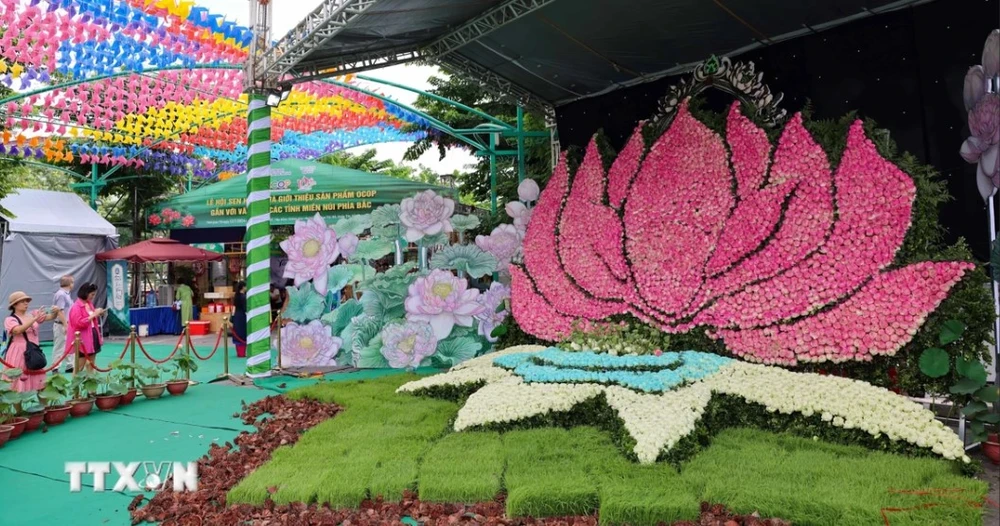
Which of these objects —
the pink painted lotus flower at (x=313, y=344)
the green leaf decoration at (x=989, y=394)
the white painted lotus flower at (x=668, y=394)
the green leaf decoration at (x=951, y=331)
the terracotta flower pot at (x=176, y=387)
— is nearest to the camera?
the green leaf decoration at (x=989, y=394)

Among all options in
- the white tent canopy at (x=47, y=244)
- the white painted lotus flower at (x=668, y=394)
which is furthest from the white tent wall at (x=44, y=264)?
the white painted lotus flower at (x=668, y=394)

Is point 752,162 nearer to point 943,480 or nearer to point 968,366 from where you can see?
point 968,366

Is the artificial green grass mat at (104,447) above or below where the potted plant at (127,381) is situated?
below

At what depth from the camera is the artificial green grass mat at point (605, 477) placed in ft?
12.8

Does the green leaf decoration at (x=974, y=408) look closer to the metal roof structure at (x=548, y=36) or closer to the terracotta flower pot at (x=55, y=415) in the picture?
the metal roof structure at (x=548, y=36)

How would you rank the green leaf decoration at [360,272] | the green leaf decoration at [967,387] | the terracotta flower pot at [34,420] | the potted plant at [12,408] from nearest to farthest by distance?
1. the green leaf decoration at [967,387]
2. the potted plant at [12,408]
3. the terracotta flower pot at [34,420]
4. the green leaf decoration at [360,272]

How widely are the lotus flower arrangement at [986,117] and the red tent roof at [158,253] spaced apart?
45.4 ft

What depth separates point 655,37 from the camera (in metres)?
8.70

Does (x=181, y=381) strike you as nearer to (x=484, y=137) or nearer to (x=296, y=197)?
(x=296, y=197)

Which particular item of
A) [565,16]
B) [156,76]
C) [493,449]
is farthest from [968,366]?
[156,76]

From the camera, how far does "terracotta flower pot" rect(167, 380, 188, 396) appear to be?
8297 millimetres

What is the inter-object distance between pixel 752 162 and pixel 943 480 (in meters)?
3.96

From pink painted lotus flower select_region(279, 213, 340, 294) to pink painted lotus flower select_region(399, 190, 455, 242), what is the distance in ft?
3.41

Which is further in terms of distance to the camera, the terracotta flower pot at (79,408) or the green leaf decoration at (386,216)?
the green leaf decoration at (386,216)
